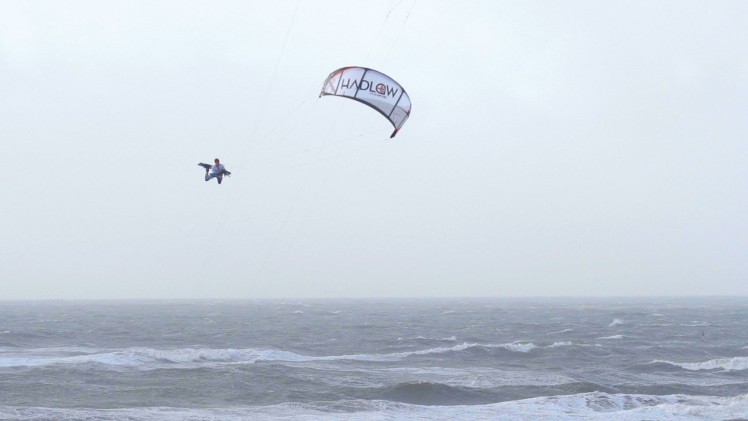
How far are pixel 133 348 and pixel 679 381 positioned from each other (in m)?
27.4

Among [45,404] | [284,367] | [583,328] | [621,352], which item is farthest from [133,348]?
[583,328]

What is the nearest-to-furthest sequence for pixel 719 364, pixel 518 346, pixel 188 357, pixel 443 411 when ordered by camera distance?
pixel 443 411, pixel 719 364, pixel 188 357, pixel 518 346

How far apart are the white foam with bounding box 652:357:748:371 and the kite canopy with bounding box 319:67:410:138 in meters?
20.2

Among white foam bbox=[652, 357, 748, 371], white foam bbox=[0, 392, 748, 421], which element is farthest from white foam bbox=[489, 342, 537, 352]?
white foam bbox=[0, 392, 748, 421]

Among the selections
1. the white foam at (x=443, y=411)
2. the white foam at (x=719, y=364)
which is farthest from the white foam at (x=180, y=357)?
the white foam at (x=443, y=411)

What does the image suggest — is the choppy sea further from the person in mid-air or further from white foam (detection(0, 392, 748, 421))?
the person in mid-air

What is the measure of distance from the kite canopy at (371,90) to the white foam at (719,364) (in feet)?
66.2

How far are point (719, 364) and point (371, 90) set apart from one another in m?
23.1

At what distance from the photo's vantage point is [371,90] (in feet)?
71.7

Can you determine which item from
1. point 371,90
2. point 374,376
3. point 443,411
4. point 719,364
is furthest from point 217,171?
point 719,364

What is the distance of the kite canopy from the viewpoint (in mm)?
21625

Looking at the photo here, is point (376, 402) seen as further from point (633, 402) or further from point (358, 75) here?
point (358, 75)

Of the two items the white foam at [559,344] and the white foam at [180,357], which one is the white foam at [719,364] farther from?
the white foam at [180,357]

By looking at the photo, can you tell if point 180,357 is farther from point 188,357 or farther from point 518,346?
point 518,346
